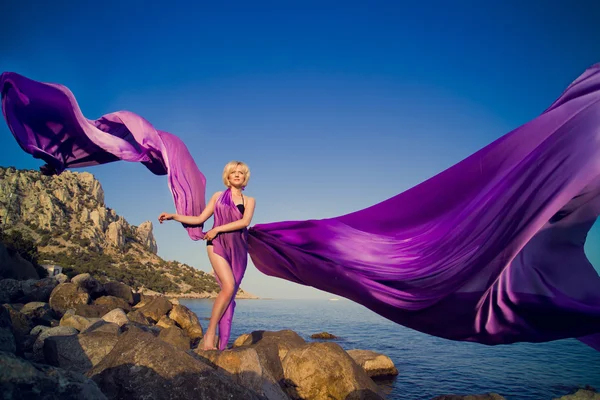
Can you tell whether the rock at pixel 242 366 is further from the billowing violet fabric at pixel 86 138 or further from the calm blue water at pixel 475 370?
the calm blue water at pixel 475 370

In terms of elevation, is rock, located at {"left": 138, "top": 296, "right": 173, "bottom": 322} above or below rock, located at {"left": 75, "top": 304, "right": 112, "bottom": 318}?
below

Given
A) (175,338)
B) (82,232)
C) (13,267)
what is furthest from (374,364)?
(82,232)

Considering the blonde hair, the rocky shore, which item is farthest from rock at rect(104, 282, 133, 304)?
the blonde hair

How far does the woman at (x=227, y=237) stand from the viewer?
4.65m

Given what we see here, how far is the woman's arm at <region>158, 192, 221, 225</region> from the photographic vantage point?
15.4ft

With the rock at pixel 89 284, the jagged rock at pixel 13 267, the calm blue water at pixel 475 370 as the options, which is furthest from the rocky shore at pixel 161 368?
the jagged rock at pixel 13 267

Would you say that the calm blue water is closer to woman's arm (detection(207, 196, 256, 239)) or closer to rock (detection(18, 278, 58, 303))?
woman's arm (detection(207, 196, 256, 239))

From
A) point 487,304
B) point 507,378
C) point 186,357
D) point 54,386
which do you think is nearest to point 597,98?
point 487,304

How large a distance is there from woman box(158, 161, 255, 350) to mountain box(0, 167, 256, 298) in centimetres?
5921

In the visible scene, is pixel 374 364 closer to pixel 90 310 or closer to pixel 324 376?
pixel 324 376

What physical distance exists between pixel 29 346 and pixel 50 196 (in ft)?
275

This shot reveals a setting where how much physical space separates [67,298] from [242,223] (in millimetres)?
14863

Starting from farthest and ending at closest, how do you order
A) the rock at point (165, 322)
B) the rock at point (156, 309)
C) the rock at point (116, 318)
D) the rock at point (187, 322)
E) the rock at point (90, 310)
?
1. the rock at point (156, 309)
2. the rock at point (187, 322)
3. the rock at point (165, 322)
4. the rock at point (90, 310)
5. the rock at point (116, 318)

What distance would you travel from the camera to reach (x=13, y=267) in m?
23.6
